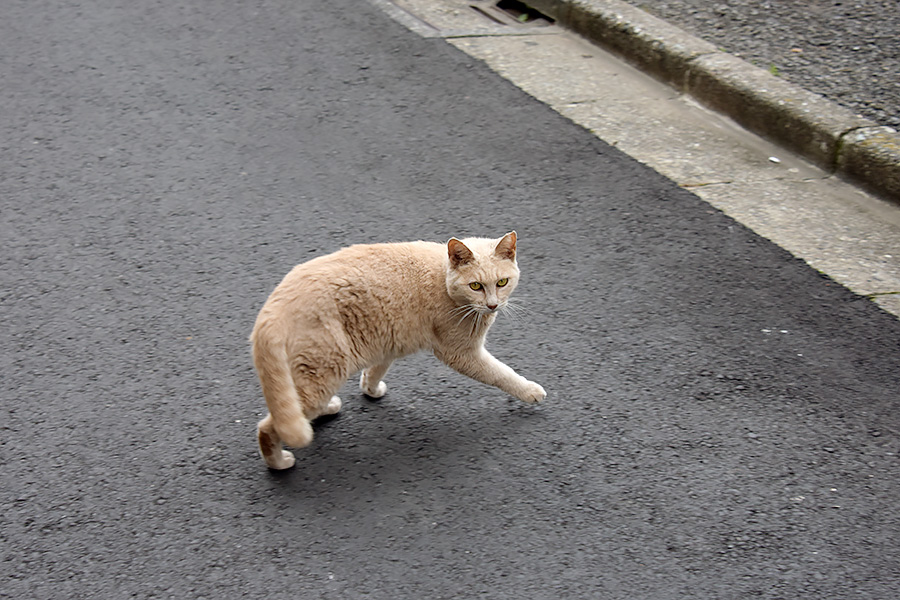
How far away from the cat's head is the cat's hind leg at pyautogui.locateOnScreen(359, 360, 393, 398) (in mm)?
401

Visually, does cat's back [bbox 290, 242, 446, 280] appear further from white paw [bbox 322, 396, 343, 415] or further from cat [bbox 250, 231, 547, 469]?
white paw [bbox 322, 396, 343, 415]

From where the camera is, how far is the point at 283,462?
2.83 m

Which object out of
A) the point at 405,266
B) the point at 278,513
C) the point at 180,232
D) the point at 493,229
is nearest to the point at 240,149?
the point at 180,232

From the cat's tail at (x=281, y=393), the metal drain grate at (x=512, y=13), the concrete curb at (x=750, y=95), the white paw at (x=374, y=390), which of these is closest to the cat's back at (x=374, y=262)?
the cat's tail at (x=281, y=393)

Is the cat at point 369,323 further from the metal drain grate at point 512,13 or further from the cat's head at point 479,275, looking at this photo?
the metal drain grate at point 512,13

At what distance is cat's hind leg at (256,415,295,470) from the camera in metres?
2.71

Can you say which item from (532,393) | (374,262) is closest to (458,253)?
(374,262)

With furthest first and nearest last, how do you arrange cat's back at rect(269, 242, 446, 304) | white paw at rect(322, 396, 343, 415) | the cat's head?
white paw at rect(322, 396, 343, 415) < the cat's head < cat's back at rect(269, 242, 446, 304)

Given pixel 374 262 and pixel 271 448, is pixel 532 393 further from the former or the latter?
pixel 271 448

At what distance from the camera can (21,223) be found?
162 inches

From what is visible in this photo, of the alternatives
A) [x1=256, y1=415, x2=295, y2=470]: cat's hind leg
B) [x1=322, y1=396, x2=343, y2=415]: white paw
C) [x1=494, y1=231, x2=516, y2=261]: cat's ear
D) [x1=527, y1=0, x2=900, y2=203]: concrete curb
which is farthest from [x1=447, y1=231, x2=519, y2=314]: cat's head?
[x1=527, y1=0, x2=900, y2=203]: concrete curb

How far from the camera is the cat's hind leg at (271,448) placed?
271 cm

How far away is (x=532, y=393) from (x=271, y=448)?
37.9 inches

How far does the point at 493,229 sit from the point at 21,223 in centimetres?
230
